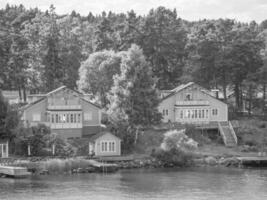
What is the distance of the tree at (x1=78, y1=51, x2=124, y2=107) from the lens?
3954 inches

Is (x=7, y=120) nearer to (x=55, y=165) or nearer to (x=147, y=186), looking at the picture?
(x=55, y=165)

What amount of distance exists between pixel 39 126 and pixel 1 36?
1023 inches

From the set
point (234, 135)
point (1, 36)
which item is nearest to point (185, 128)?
point (234, 135)

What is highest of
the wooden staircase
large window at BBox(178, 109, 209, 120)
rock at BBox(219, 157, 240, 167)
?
large window at BBox(178, 109, 209, 120)

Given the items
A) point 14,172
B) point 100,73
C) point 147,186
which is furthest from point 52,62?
point 147,186

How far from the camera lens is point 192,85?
96.9 meters

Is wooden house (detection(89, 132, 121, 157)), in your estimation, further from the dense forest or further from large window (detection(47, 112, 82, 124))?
the dense forest

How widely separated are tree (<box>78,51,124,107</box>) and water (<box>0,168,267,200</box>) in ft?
77.0

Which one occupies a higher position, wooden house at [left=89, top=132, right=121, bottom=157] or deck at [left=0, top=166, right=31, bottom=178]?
wooden house at [left=89, top=132, right=121, bottom=157]

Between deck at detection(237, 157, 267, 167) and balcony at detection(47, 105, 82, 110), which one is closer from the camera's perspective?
deck at detection(237, 157, 267, 167)

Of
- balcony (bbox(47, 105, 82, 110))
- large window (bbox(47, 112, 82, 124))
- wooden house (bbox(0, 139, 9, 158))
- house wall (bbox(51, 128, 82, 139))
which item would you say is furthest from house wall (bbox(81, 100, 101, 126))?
wooden house (bbox(0, 139, 9, 158))

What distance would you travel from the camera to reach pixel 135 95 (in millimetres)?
87188

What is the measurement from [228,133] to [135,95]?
43.3 feet

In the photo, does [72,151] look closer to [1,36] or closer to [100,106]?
[100,106]
